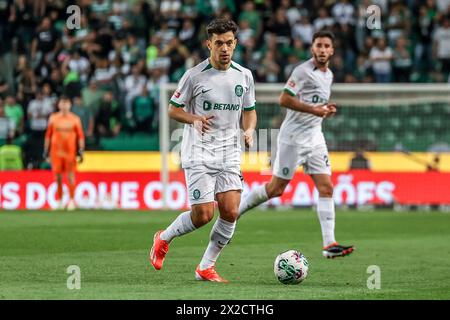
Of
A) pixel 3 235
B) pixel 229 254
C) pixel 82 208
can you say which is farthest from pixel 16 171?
pixel 229 254

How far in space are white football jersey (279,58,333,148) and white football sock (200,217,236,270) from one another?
122 inches

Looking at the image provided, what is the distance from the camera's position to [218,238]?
10516 mm

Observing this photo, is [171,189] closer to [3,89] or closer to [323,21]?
[3,89]

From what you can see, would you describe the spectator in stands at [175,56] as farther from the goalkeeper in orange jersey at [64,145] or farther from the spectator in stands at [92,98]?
the goalkeeper in orange jersey at [64,145]

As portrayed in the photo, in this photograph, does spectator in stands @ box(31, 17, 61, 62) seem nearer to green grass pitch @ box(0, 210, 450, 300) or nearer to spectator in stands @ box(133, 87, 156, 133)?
spectator in stands @ box(133, 87, 156, 133)

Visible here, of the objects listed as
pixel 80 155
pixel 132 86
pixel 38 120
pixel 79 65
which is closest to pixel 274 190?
pixel 80 155

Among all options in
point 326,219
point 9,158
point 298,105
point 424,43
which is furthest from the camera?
point 424,43

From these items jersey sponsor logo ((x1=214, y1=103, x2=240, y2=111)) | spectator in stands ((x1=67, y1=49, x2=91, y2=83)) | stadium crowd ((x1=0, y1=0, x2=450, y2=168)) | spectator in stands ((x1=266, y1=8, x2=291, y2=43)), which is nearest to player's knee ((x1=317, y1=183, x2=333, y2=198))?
jersey sponsor logo ((x1=214, y1=103, x2=240, y2=111))

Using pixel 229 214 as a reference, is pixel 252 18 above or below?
above

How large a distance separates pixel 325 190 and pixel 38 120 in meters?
12.6

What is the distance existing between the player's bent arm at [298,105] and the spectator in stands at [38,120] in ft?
39.0

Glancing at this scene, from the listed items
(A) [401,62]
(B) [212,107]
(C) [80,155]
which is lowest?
(C) [80,155]

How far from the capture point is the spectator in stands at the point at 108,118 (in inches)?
967

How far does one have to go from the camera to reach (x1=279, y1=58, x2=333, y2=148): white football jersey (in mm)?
13297
